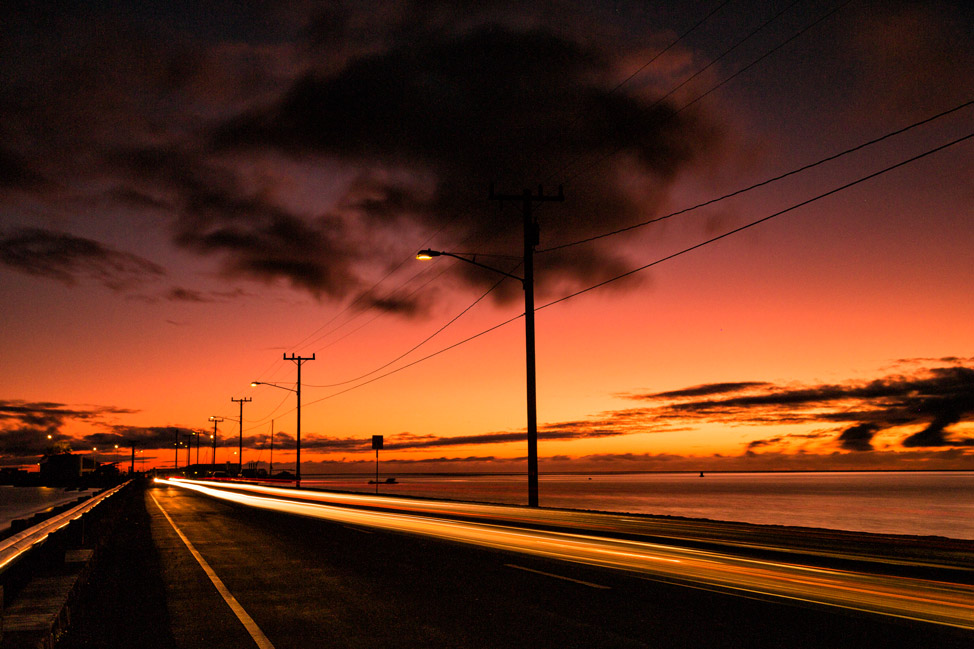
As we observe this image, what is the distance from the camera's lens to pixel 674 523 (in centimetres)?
1988

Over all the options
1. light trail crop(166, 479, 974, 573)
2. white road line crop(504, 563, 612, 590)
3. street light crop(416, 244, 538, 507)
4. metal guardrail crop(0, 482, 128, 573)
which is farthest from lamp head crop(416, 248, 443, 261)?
Answer: metal guardrail crop(0, 482, 128, 573)

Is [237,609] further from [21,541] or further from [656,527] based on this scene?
[656,527]

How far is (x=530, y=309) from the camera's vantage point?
25344 mm

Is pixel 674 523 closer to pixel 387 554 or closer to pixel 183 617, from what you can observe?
pixel 387 554

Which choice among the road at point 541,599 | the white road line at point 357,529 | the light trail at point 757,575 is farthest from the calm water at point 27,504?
the light trail at point 757,575

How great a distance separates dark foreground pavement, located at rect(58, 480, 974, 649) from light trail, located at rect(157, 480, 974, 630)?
52 cm

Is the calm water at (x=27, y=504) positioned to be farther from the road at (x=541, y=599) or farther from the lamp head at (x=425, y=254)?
the road at (x=541, y=599)

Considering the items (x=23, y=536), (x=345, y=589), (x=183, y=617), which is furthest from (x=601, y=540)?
(x=23, y=536)

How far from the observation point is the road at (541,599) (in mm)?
7676

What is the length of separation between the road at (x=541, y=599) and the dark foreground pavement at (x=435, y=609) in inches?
1.2

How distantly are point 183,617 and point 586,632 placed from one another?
5.01 m

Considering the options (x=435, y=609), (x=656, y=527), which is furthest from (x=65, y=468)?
(x=435, y=609)

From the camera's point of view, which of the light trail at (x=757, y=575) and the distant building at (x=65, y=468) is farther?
the distant building at (x=65, y=468)

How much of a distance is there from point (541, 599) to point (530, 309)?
1597 cm
